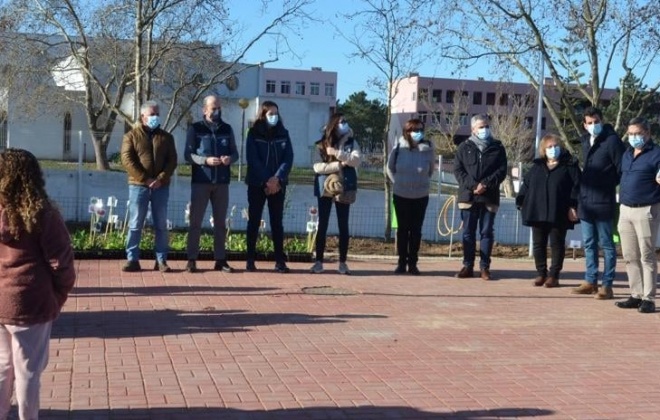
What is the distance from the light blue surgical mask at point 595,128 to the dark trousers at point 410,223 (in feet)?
8.42

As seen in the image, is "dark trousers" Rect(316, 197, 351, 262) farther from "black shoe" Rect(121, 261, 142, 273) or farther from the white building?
the white building

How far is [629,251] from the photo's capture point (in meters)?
9.89

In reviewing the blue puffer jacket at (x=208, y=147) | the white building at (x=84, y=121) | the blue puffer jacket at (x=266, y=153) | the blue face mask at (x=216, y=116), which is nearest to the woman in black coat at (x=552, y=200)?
the blue puffer jacket at (x=266, y=153)

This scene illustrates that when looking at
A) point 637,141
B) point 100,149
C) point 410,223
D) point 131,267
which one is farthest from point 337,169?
point 100,149

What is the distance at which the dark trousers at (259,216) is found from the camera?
1180 centimetres

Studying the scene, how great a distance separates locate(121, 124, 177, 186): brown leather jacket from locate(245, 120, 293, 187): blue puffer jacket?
1.05 metres

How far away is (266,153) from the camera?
11.7 meters

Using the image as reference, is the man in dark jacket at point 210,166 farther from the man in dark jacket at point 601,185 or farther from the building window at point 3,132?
the building window at point 3,132

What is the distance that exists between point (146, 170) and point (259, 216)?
1611 millimetres

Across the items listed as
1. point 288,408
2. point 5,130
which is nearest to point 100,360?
point 288,408

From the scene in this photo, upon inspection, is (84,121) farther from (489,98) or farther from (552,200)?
(489,98)

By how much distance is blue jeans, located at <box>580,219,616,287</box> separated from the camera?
10.5 meters

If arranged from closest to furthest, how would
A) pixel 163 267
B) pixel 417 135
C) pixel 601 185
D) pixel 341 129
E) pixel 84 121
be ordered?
pixel 601 185, pixel 163 267, pixel 341 129, pixel 417 135, pixel 84 121

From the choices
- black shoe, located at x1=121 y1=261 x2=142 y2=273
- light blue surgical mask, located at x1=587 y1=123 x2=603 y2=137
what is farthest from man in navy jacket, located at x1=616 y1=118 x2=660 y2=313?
black shoe, located at x1=121 y1=261 x2=142 y2=273
